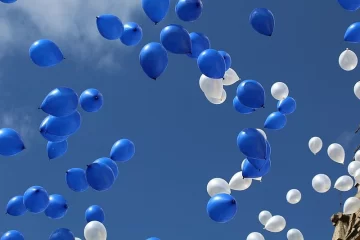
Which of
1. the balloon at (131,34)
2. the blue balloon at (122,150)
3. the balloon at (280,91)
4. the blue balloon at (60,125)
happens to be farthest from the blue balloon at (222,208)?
the balloon at (280,91)

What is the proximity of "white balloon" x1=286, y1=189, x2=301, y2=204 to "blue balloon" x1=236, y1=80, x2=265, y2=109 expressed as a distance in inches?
155

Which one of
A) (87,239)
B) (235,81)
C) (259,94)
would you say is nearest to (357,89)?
(235,81)

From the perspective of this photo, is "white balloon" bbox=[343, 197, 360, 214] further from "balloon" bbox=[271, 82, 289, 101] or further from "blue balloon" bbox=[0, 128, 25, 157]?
"blue balloon" bbox=[0, 128, 25, 157]

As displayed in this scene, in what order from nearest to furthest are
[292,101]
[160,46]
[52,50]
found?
[160,46], [52,50], [292,101]

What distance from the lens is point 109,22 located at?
752cm

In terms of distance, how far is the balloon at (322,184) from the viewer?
10.3m

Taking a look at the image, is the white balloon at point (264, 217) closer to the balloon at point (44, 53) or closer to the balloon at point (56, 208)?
the balloon at point (56, 208)

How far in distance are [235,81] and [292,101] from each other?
1.31 m

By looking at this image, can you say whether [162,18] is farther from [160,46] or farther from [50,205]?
[50,205]

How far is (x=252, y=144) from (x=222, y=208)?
105 centimetres

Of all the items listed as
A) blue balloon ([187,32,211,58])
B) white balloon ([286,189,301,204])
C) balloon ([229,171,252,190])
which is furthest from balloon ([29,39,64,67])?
white balloon ([286,189,301,204])

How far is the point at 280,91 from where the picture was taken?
381 inches

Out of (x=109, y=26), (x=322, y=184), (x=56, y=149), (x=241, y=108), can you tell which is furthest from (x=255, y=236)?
(x=109, y=26)

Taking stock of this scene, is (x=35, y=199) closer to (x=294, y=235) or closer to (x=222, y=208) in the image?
(x=222, y=208)
